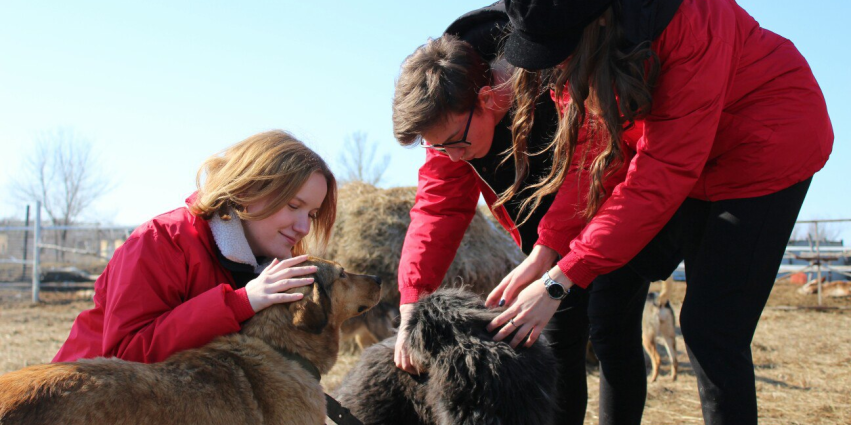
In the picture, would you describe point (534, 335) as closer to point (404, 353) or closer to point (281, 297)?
point (404, 353)

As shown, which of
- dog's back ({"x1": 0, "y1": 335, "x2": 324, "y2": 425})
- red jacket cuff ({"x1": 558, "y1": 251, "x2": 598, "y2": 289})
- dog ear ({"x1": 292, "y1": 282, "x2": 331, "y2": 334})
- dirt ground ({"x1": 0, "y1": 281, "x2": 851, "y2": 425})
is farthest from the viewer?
dirt ground ({"x1": 0, "y1": 281, "x2": 851, "y2": 425})

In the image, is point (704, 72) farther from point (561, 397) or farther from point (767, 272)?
point (561, 397)

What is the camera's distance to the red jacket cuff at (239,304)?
7.89ft

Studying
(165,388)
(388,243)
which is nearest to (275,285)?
(165,388)

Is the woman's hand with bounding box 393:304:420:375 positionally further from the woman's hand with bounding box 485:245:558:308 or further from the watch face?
the watch face

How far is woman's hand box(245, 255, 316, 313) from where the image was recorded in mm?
2398

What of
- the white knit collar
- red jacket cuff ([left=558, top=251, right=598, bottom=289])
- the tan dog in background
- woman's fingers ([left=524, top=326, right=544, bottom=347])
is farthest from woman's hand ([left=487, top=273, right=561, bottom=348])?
the tan dog in background

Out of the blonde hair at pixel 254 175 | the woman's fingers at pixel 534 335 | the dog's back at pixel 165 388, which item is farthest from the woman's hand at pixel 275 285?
the woman's fingers at pixel 534 335

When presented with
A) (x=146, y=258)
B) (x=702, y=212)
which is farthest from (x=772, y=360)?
(x=146, y=258)

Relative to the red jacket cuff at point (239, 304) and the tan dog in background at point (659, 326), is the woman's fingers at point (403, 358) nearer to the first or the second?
the red jacket cuff at point (239, 304)

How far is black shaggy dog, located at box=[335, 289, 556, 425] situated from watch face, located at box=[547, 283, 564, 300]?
350mm

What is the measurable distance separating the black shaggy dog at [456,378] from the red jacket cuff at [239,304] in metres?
0.63

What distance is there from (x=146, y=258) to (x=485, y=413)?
142 cm

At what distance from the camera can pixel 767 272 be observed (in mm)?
2061
